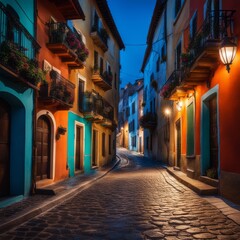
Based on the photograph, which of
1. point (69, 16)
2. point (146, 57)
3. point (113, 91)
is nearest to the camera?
point (69, 16)

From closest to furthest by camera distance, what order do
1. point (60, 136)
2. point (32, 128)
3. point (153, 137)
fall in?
point (32, 128) → point (60, 136) → point (153, 137)

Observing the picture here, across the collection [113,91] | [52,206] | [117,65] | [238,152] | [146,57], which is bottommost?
[52,206]

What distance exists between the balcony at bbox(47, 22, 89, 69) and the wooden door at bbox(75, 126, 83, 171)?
13.5ft

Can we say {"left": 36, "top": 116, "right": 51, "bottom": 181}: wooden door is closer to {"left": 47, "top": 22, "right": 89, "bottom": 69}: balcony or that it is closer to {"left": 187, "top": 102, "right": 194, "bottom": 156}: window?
{"left": 47, "top": 22, "right": 89, "bottom": 69}: balcony

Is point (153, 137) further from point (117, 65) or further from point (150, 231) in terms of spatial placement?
point (150, 231)

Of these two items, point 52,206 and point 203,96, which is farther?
point 203,96

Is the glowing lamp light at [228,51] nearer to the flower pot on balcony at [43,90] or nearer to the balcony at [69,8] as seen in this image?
the flower pot on balcony at [43,90]

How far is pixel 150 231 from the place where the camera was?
568cm

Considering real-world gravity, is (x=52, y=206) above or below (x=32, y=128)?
below

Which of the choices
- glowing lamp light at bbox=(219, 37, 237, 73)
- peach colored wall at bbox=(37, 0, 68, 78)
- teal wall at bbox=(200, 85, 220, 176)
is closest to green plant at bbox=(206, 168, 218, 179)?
teal wall at bbox=(200, 85, 220, 176)

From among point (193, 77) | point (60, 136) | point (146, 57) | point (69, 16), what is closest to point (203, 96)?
point (193, 77)

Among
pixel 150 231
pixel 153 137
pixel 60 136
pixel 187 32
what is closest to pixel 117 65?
pixel 153 137

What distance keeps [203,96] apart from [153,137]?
23165 millimetres

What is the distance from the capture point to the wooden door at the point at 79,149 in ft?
57.5
